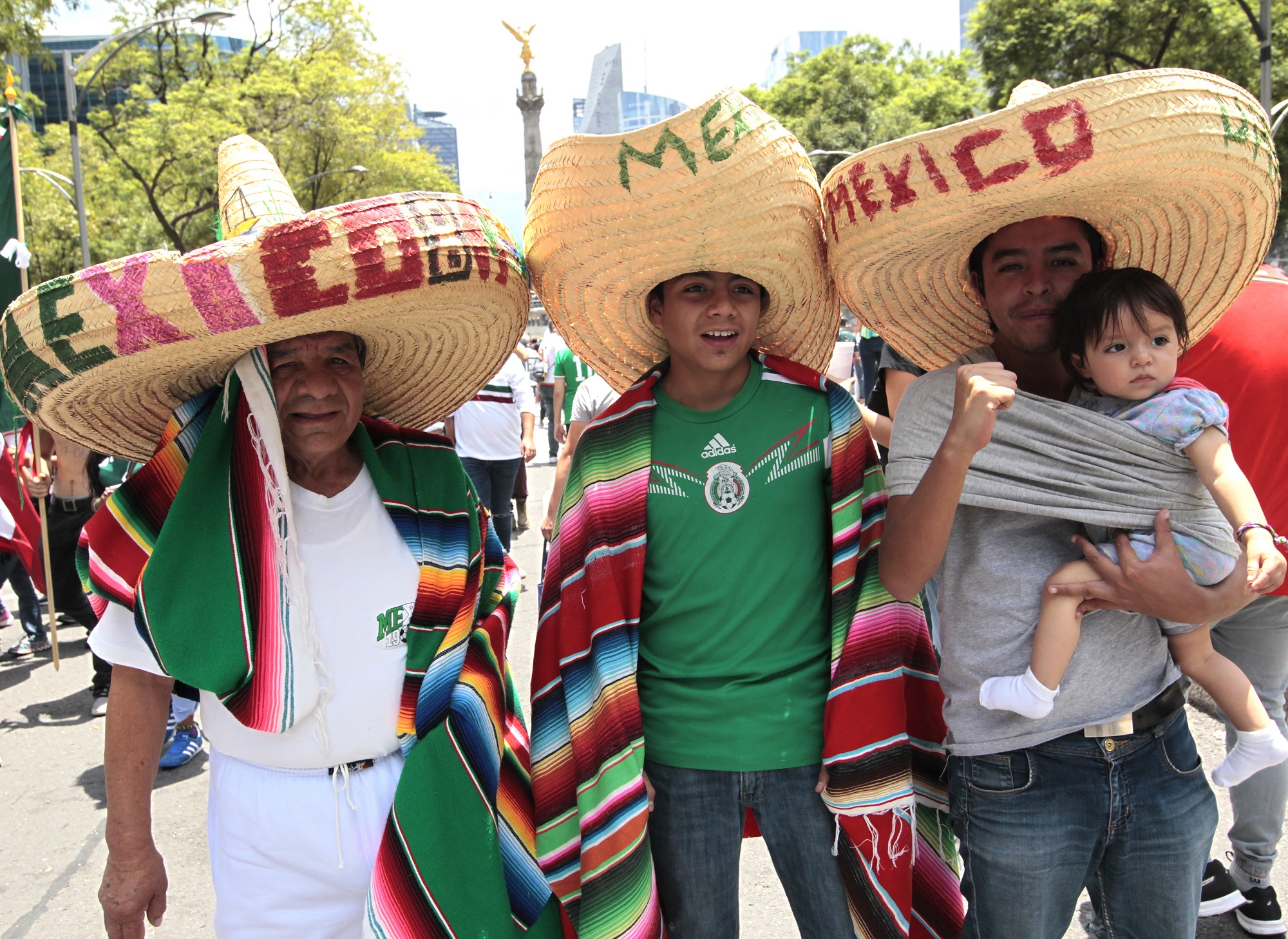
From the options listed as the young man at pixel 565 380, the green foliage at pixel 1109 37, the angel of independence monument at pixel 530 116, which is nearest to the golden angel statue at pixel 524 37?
the angel of independence monument at pixel 530 116

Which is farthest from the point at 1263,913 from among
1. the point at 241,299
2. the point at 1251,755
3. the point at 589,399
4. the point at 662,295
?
the point at 589,399

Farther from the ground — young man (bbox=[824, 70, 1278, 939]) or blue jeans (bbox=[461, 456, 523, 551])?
young man (bbox=[824, 70, 1278, 939])

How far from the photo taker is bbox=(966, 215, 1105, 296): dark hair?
2189 millimetres

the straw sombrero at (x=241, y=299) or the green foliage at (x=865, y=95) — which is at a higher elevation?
the green foliage at (x=865, y=95)

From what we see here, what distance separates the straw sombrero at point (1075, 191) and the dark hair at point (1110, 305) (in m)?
0.20

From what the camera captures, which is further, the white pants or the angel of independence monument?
the angel of independence monument

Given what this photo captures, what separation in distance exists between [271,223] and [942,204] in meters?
1.32

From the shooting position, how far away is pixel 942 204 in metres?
1.95

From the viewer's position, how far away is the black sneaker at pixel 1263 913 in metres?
2.96

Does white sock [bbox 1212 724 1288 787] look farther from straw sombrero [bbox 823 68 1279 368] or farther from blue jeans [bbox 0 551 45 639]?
blue jeans [bbox 0 551 45 639]

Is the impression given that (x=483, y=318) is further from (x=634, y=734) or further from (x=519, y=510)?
(x=519, y=510)

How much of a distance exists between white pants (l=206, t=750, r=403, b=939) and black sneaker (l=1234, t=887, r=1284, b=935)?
2.68 meters

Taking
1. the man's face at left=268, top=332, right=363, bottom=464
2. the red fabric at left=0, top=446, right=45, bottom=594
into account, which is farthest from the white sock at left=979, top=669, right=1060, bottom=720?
the red fabric at left=0, top=446, right=45, bottom=594

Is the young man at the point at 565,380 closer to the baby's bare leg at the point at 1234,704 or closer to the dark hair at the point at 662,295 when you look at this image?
the dark hair at the point at 662,295
